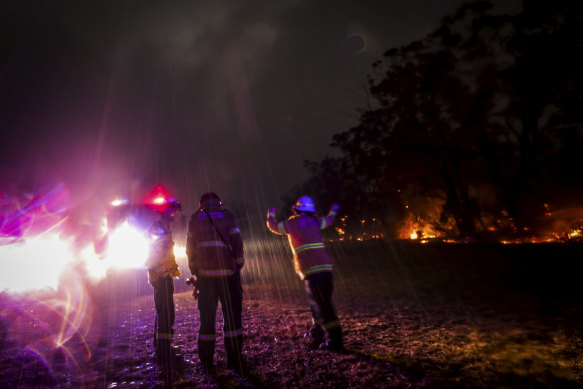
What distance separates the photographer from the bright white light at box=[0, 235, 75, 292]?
390 inches

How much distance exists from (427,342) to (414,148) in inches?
735

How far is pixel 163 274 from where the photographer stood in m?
4.01

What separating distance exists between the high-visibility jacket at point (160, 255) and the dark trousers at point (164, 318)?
10cm

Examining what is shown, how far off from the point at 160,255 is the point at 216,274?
1.07m

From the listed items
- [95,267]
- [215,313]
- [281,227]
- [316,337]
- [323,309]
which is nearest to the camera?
[215,313]

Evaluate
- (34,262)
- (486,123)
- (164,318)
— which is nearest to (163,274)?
(164,318)

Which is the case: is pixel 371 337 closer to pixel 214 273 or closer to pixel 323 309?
pixel 323 309

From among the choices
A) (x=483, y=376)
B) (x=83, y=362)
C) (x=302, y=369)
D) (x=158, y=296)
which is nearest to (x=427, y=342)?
(x=483, y=376)

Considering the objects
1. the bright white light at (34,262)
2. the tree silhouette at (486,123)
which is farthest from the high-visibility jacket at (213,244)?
the tree silhouette at (486,123)

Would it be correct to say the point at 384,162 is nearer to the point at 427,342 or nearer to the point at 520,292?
the point at 520,292

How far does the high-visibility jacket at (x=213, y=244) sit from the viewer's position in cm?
360

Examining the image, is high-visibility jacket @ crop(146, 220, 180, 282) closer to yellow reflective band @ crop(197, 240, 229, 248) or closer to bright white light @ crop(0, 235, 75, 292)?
yellow reflective band @ crop(197, 240, 229, 248)

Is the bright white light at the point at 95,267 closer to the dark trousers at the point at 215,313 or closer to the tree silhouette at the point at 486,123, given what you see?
the dark trousers at the point at 215,313

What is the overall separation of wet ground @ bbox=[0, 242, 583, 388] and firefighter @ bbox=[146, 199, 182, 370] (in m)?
0.26
